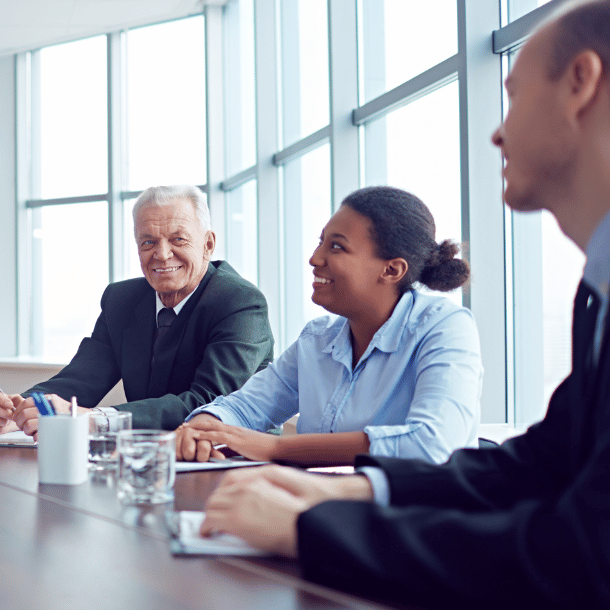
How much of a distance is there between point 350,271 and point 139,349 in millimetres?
1023

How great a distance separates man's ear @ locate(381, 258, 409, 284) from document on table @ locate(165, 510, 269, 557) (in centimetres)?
105

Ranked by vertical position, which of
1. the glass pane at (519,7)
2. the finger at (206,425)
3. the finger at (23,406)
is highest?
the glass pane at (519,7)

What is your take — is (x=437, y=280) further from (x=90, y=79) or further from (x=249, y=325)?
(x=90, y=79)

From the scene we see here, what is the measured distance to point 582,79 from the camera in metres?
0.80

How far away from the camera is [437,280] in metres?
1.92

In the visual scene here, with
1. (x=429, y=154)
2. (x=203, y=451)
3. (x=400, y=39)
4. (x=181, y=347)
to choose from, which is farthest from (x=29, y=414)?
(x=400, y=39)

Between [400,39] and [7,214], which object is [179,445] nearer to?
Result: [400,39]

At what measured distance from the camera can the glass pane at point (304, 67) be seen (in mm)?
4211

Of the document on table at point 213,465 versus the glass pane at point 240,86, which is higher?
the glass pane at point 240,86

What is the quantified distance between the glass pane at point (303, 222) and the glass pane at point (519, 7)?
5.60ft

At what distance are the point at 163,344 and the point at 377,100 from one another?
1751 millimetres

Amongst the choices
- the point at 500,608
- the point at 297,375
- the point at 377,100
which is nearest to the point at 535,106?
the point at 500,608

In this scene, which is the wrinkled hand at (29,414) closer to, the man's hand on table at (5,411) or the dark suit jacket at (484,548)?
the man's hand on table at (5,411)

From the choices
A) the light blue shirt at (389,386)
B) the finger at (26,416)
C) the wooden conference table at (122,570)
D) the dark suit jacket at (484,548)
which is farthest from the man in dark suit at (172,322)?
the dark suit jacket at (484,548)
